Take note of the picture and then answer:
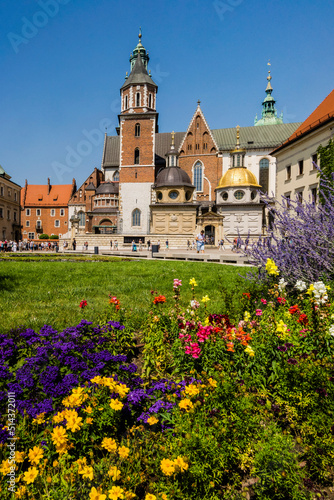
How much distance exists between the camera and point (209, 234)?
42.7m

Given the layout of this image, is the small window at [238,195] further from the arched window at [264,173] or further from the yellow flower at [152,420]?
the yellow flower at [152,420]

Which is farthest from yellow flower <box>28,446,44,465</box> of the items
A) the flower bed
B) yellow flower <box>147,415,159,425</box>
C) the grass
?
the grass

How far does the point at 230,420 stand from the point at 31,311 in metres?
4.69

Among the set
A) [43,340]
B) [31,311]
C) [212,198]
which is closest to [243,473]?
[43,340]

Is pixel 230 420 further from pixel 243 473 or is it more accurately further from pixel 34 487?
pixel 34 487

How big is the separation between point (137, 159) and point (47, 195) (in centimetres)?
3269

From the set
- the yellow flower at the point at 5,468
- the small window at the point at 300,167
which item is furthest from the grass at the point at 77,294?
the small window at the point at 300,167

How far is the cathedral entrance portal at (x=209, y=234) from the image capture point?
138 feet

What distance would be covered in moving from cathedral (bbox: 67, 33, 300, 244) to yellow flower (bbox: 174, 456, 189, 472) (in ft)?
122

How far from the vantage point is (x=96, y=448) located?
2182 mm

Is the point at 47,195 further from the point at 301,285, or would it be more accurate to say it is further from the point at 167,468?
the point at 167,468

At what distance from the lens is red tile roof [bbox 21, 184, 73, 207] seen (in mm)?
67906

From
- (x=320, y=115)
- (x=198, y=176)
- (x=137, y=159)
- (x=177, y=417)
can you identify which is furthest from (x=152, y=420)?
(x=198, y=176)

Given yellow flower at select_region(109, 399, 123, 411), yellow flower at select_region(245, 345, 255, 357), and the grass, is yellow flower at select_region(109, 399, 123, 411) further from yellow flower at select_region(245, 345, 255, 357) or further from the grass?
the grass
